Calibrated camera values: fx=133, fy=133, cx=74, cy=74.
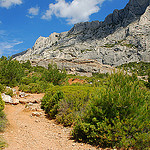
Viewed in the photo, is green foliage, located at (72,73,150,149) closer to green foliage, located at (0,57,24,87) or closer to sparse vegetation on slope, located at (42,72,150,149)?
sparse vegetation on slope, located at (42,72,150,149)

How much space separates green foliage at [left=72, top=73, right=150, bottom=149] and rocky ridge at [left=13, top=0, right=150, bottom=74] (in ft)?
177

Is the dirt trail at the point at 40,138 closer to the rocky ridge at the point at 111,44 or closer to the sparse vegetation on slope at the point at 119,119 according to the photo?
the sparse vegetation on slope at the point at 119,119

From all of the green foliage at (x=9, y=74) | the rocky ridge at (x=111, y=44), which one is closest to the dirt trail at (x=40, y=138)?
the green foliage at (x=9, y=74)

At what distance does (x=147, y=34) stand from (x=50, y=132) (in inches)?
3655

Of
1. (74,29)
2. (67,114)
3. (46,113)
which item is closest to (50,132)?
(67,114)

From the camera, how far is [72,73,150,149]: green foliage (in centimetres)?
380

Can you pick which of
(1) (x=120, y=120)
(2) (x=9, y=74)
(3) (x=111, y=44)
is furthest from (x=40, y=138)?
(3) (x=111, y=44)

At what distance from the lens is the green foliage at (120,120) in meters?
3.80

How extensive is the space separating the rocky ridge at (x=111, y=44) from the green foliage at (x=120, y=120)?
53930mm

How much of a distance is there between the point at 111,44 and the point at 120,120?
92753 millimetres

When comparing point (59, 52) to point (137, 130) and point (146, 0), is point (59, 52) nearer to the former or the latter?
point (146, 0)

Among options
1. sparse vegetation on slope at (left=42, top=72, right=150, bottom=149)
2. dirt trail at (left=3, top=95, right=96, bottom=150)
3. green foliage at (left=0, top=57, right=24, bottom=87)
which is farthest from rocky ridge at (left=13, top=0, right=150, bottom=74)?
sparse vegetation on slope at (left=42, top=72, right=150, bottom=149)

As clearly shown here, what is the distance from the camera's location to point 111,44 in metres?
91.1

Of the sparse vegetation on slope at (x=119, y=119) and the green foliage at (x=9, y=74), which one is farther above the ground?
the green foliage at (x=9, y=74)
